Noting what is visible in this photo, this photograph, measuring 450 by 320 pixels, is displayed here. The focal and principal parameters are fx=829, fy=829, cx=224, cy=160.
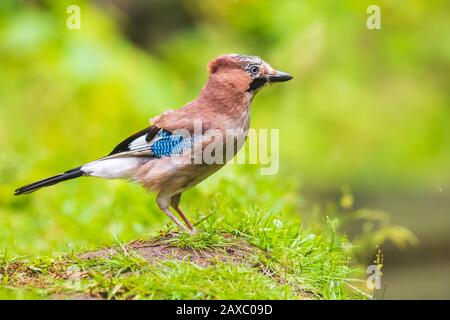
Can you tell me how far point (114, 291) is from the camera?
3826mm

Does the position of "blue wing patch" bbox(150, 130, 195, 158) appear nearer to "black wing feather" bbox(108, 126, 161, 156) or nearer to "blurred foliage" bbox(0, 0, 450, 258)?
"black wing feather" bbox(108, 126, 161, 156)

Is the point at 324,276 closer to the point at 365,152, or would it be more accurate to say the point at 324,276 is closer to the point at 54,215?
the point at 54,215

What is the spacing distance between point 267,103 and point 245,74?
5472mm

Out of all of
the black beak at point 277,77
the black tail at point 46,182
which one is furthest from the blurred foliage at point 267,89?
the black beak at point 277,77

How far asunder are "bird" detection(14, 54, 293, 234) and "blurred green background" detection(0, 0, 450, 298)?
4.80ft

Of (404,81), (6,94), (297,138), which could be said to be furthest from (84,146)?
(404,81)

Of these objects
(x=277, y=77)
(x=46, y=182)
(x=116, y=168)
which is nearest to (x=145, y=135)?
(x=116, y=168)

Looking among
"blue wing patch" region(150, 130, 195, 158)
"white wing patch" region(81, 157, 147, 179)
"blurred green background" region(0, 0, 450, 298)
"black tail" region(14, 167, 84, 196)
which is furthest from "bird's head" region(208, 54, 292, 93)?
"blurred green background" region(0, 0, 450, 298)

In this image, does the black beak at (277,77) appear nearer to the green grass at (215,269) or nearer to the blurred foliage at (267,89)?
the green grass at (215,269)

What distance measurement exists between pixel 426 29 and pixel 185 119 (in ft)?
21.6

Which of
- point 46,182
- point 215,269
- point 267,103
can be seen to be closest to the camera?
point 215,269

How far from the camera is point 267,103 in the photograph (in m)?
10.3

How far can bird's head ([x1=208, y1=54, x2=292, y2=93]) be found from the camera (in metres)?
4.87

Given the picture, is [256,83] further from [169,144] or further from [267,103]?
[267,103]
